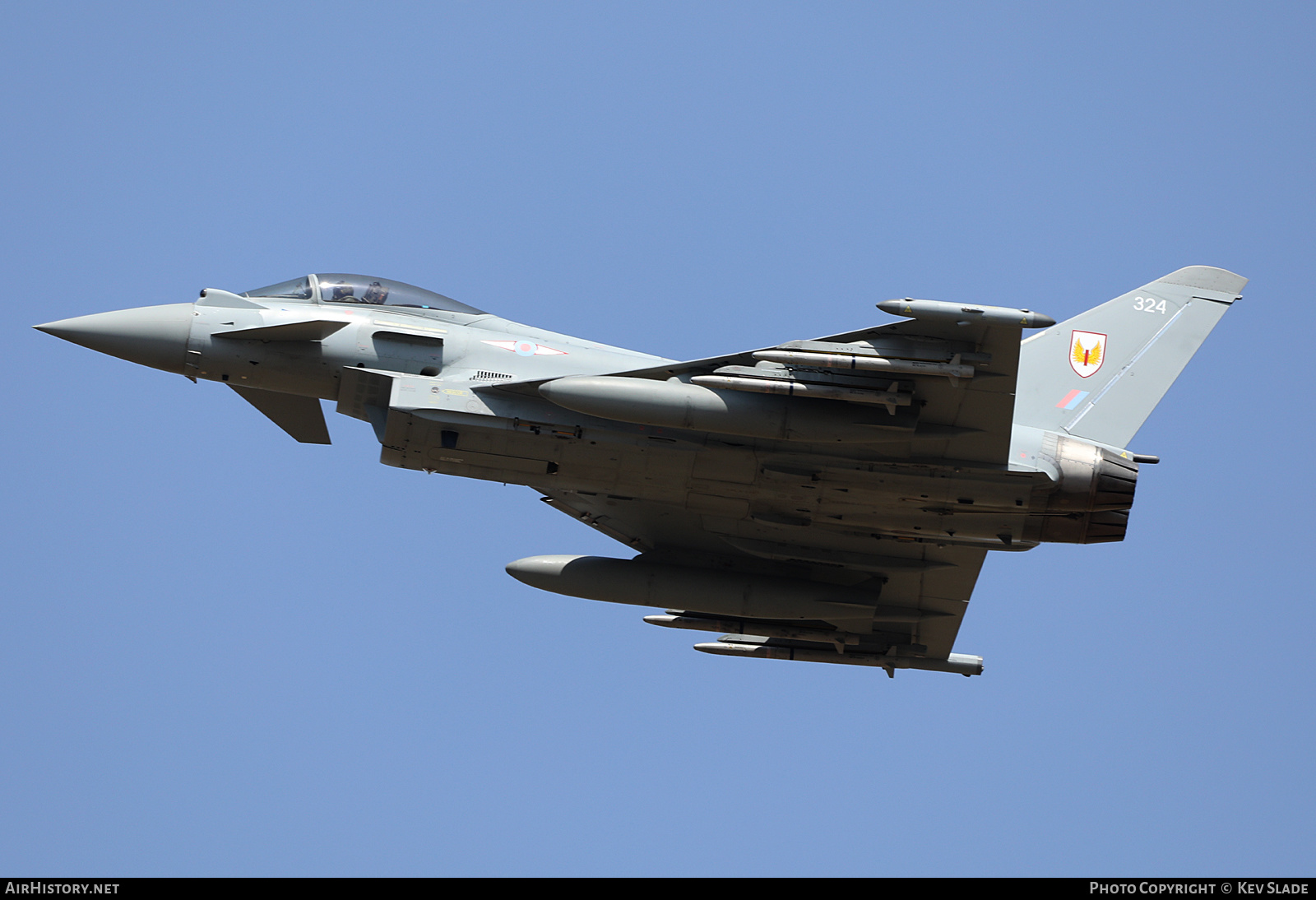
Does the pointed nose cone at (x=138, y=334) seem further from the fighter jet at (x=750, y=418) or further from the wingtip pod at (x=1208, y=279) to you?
Result: the wingtip pod at (x=1208, y=279)

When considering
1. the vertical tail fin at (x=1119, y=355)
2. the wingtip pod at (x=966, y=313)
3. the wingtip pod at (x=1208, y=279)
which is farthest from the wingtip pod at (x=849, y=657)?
the wingtip pod at (x=966, y=313)

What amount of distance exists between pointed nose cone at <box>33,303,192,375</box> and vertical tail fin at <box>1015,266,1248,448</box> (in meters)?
10.0

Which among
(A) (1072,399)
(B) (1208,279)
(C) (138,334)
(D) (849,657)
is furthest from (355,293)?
(B) (1208,279)

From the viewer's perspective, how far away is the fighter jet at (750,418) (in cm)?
1292

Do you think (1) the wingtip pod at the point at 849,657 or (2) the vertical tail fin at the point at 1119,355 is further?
(1) the wingtip pod at the point at 849,657

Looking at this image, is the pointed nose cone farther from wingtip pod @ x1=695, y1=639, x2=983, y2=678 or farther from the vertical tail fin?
the vertical tail fin

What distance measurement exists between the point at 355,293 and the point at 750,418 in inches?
205

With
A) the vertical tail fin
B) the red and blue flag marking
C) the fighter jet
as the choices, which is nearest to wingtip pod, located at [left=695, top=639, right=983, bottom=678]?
the fighter jet

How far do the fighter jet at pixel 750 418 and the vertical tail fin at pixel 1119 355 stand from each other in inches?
1.0
